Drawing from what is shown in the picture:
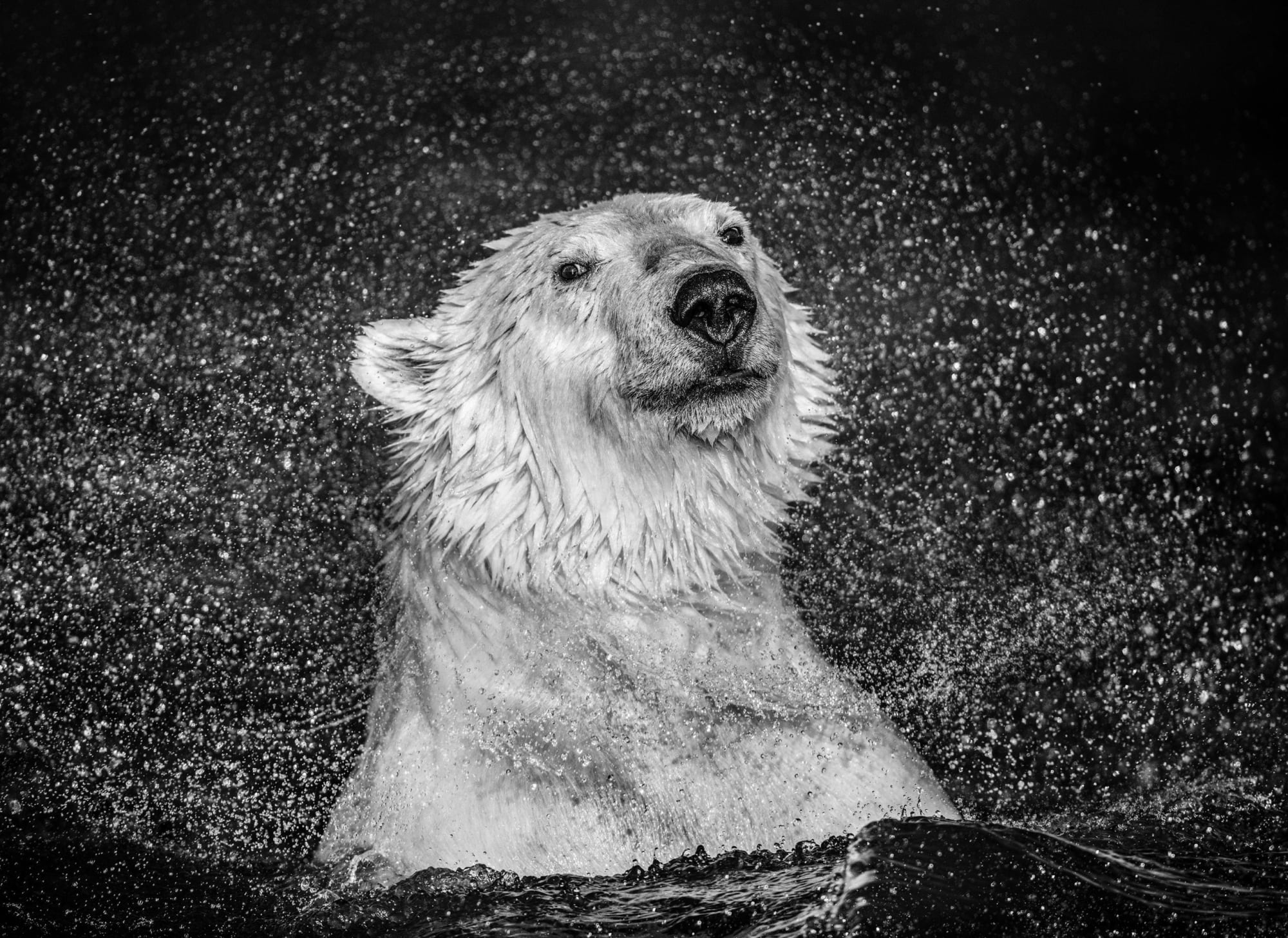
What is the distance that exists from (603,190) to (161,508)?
2.14 meters

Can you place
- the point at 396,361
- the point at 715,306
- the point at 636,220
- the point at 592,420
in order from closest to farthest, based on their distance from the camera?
1. the point at 715,306
2. the point at 592,420
3. the point at 636,220
4. the point at 396,361

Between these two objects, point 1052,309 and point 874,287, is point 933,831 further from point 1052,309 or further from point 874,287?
point 1052,309

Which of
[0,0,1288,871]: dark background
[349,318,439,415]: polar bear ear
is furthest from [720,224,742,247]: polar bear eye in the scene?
[0,0,1288,871]: dark background

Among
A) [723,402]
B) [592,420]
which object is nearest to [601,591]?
[592,420]

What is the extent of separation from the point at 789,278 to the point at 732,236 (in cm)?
119

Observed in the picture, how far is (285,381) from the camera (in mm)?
4586

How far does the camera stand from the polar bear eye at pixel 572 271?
354 cm

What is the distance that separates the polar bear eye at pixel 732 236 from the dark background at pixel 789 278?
1.06 metres

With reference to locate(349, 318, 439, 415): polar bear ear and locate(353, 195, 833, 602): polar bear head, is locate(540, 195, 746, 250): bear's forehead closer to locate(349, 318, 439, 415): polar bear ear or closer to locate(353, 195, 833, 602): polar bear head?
locate(353, 195, 833, 602): polar bear head

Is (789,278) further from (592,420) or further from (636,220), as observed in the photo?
(592,420)

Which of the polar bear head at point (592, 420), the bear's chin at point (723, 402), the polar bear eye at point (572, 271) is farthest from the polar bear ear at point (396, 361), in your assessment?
the bear's chin at point (723, 402)

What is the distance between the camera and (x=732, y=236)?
382 centimetres

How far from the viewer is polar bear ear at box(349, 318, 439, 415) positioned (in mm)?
3732

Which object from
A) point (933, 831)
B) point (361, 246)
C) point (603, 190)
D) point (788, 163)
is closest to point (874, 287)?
point (788, 163)
